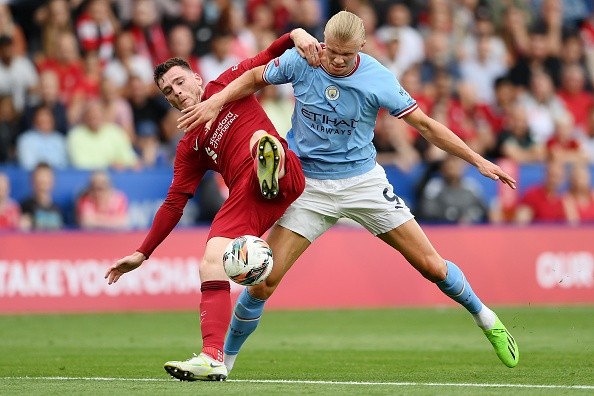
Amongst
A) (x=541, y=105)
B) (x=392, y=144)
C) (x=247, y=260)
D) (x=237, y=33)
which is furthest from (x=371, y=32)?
(x=247, y=260)

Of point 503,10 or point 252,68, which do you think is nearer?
point 252,68

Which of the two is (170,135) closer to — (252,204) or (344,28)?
(252,204)

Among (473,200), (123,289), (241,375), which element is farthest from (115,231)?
(241,375)

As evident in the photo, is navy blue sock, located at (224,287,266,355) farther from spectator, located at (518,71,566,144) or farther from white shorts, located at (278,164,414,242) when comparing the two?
spectator, located at (518,71,566,144)

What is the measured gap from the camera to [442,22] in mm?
20953

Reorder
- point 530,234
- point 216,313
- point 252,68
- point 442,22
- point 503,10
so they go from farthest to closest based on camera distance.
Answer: point 503,10 → point 442,22 → point 530,234 → point 252,68 → point 216,313

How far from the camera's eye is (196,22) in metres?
19.0

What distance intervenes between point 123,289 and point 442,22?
7.91 meters

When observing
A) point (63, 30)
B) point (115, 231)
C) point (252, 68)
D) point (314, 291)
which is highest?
point (63, 30)

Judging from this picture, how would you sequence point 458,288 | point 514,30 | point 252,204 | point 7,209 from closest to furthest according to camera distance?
point 252,204 < point 458,288 < point 7,209 < point 514,30

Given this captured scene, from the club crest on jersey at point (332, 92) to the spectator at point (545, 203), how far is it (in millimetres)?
9812

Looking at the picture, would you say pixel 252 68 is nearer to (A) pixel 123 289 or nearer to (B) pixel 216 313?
(B) pixel 216 313

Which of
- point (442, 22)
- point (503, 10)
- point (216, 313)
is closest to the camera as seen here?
point (216, 313)

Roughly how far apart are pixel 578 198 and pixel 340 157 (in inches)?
396
